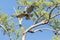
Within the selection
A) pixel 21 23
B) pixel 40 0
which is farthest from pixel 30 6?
pixel 21 23

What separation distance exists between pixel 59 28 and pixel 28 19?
1.75 metres

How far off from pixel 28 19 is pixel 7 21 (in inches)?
57.5

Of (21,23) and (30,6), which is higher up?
(30,6)

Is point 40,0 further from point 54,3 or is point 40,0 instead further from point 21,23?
point 21,23

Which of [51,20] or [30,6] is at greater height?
[30,6]

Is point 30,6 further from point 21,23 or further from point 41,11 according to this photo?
point 21,23

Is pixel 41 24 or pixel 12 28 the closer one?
pixel 41 24

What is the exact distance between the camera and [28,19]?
16922 mm

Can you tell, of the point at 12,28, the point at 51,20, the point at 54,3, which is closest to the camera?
the point at 54,3

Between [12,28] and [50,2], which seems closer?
[50,2]

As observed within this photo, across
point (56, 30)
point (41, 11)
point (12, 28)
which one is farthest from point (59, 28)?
point (12, 28)

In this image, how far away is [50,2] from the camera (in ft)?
52.1

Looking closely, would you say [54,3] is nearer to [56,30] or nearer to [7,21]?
[56,30]

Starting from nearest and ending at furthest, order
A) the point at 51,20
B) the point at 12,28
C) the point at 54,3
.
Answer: the point at 54,3
the point at 51,20
the point at 12,28
